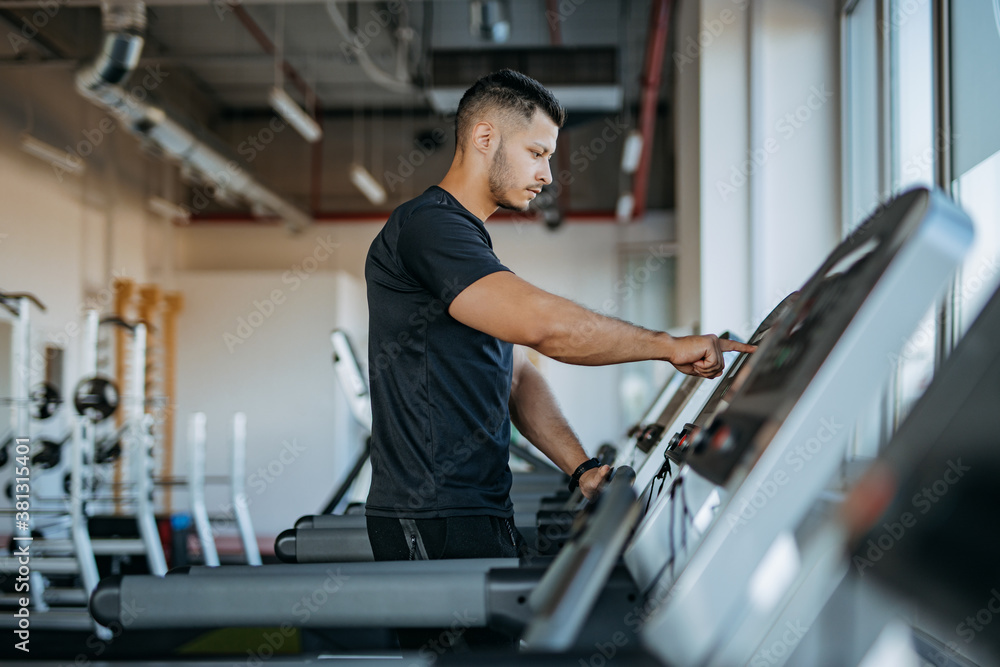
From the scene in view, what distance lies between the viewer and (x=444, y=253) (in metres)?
1.27

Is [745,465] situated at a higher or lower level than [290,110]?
lower

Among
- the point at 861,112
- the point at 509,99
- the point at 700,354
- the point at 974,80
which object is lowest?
the point at 700,354

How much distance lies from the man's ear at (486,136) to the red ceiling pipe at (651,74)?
379 centimetres

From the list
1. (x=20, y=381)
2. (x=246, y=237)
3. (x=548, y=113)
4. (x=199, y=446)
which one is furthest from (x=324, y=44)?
(x=548, y=113)

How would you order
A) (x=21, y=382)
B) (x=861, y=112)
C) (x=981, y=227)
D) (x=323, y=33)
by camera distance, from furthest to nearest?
(x=323, y=33) < (x=21, y=382) < (x=861, y=112) < (x=981, y=227)

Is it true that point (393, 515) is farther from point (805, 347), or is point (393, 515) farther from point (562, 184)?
point (562, 184)

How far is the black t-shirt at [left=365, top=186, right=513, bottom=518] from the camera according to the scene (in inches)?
53.3

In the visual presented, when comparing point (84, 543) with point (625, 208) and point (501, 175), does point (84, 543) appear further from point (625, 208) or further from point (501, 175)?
point (625, 208)

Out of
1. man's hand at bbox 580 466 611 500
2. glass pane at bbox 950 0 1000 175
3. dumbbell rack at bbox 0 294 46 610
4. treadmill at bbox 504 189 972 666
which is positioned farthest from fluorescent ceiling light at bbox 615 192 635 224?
treadmill at bbox 504 189 972 666

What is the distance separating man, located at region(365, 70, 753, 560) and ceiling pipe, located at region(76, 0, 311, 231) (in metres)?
3.84

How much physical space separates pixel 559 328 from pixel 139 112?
207 inches

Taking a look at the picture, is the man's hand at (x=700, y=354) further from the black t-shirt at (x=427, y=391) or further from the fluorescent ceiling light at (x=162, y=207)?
the fluorescent ceiling light at (x=162, y=207)

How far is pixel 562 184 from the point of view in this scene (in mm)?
9984

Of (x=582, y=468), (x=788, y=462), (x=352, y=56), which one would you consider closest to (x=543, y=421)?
(x=582, y=468)
